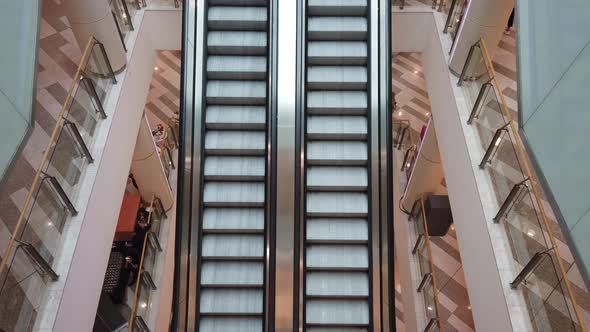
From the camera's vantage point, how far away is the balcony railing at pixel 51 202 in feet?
16.6

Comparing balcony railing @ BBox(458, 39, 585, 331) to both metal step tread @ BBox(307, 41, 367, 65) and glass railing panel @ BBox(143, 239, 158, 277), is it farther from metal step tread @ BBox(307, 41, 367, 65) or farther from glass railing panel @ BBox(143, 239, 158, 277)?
glass railing panel @ BBox(143, 239, 158, 277)

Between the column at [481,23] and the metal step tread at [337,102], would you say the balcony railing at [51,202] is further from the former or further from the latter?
the column at [481,23]

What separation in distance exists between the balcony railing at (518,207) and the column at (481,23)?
0.28 m

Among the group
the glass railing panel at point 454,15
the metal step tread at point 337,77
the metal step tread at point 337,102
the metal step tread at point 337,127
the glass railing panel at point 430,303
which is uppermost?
the glass railing panel at point 454,15

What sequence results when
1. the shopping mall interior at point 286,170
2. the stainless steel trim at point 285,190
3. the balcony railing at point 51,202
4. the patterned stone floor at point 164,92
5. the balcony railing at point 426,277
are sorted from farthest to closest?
the patterned stone floor at point 164,92 → the balcony railing at point 426,277 → the stainless steel trim at point 285,190 → the shopping mall interior at point 286,170 → the balcony railing at point 51,202

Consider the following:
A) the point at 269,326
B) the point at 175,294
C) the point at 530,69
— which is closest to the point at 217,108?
the point at 175,294

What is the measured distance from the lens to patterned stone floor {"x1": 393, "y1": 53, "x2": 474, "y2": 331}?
9.91 meters

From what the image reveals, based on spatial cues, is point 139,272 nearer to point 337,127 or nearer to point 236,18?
point 337,127

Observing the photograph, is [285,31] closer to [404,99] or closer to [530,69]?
[530,69]

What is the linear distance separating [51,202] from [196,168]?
6.03ft

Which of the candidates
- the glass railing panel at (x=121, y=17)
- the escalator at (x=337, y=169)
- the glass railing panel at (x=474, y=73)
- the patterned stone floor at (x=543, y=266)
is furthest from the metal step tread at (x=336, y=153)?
the glass railing panel at (x=121, y=17)

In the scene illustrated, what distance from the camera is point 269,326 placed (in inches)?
250

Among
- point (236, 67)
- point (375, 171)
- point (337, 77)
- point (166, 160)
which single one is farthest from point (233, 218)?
point (166, 160)

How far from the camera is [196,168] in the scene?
265 inches
